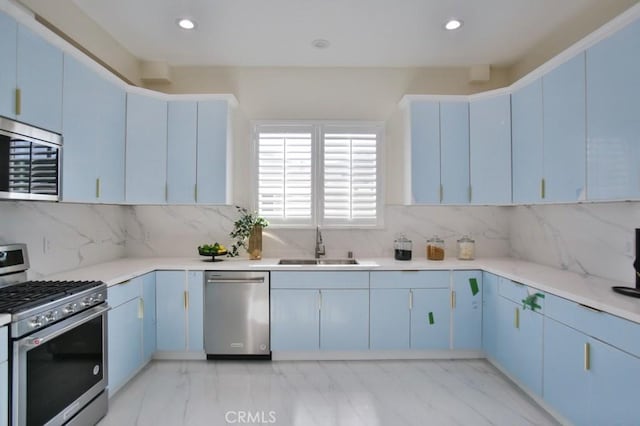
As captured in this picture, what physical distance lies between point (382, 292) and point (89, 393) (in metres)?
2.29

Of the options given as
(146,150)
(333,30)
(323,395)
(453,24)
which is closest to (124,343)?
(323,395)

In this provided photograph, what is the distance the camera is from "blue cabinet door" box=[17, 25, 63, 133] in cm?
191

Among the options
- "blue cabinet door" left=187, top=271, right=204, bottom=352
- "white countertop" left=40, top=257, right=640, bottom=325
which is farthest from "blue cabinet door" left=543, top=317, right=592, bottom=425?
"blue cabinet door" left=187, top=271, right=204, bottom=352

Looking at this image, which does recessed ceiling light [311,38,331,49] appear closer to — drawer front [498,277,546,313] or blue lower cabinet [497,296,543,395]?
drawer front [498,277,546,313]

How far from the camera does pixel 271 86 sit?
11.8 ft

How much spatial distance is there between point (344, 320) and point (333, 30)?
2625 mm

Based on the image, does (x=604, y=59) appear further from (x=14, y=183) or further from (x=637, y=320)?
(x=14, y=183)

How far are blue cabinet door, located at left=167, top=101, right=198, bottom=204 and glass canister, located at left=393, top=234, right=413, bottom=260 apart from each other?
2114 mm

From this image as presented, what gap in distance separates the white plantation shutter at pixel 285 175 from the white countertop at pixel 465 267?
60cm

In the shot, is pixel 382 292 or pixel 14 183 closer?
pixel 14 183

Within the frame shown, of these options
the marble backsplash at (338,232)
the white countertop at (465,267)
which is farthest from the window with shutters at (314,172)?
the white countertop at (465,267)

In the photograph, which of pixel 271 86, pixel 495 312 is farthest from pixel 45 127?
pixel 495 312

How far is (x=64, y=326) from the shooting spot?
5.98 ft

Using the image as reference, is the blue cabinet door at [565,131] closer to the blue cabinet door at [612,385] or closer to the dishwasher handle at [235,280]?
the blue cabinet door at [612,385]
